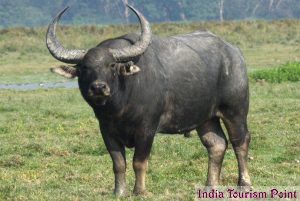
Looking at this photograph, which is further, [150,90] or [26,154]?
[26,154]

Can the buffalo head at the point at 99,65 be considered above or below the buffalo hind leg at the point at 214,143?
above

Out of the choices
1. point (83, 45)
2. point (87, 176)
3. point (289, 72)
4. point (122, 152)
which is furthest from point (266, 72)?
point (83, 45)

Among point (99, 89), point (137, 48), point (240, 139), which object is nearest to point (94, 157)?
point (240, 139)

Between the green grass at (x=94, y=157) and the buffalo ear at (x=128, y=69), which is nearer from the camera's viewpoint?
the buffalo ear at (x=128, y=69)

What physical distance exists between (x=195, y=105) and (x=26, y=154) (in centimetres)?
394

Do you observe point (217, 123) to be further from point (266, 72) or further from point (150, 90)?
point (266, 72)

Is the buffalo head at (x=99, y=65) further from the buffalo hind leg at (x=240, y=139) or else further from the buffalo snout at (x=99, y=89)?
the buffalo hind leg at (x=240, y=139)

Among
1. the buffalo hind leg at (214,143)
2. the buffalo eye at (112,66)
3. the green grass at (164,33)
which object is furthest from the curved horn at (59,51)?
the green grass at (164,33)

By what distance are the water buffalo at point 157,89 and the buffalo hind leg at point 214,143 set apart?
10 mm

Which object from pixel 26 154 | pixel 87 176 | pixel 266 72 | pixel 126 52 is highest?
pixel 126 52

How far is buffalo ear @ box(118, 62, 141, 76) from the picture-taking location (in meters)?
7.61

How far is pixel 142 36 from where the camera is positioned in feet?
25.8

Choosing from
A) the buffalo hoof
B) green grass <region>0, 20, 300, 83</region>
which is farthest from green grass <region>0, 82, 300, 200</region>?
green grass <region>0, 20, 300, 83</region>

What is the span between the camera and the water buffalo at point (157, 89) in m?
7.65
